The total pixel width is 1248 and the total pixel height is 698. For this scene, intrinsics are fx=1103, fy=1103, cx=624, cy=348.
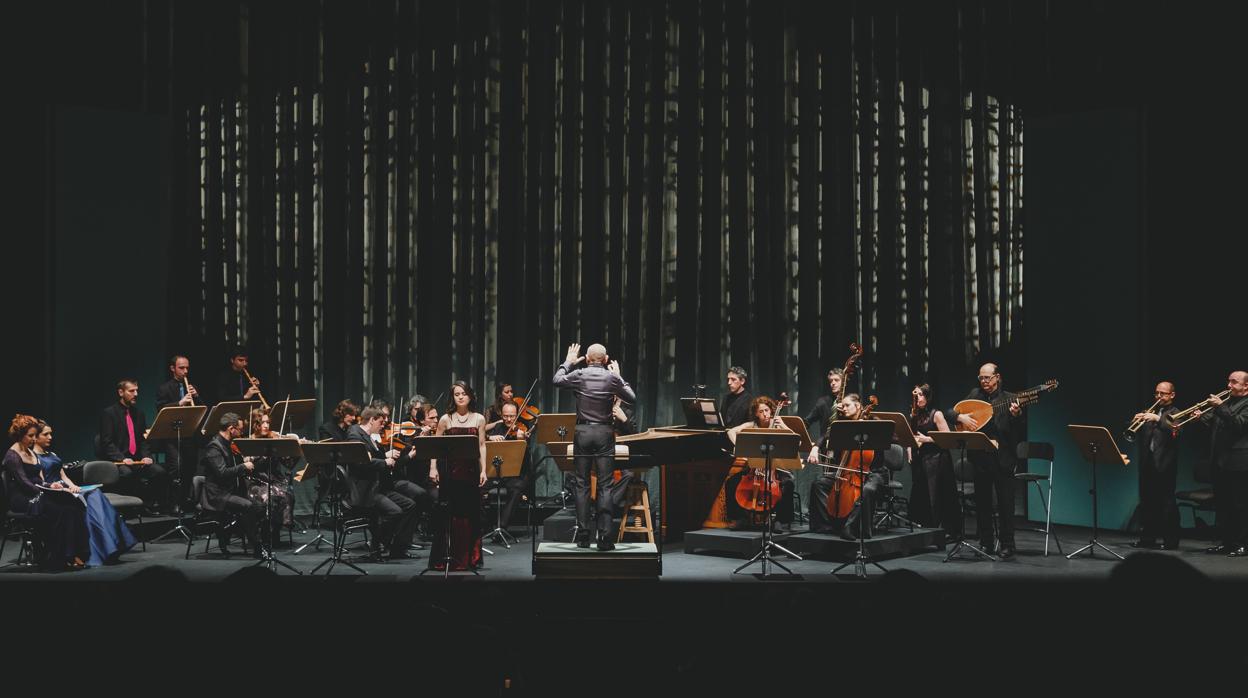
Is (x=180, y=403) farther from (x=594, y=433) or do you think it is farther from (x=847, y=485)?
(x=847, y=485)

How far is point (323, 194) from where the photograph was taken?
40.9 ft

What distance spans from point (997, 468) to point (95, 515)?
22.9ft

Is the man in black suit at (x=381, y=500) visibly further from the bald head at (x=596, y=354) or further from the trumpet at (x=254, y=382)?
the trumpet at (x=254, y=382)

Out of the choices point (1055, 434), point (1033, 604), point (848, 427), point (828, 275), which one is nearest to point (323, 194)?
point (828, 275)

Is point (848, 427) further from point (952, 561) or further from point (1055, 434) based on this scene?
point (1055, 434)

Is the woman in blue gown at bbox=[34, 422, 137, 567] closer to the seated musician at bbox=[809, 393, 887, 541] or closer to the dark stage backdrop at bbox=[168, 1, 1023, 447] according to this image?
the dark stage backdrop at bbox=[168, 1, 1023, 447]

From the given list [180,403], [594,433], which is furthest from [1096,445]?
[180,403]

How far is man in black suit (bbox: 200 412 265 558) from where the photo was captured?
28.8ft

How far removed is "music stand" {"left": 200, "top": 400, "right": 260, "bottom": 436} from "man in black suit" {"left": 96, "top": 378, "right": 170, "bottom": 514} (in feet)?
3.10

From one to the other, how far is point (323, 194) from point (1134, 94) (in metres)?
8.66

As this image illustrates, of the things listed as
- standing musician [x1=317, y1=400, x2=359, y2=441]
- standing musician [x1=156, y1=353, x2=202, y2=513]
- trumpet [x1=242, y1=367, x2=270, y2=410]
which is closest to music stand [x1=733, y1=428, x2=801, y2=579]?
standing musician [x1=317, y1=400, x2=359, y2=441]

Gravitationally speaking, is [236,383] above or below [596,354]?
below

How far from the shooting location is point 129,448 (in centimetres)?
1023

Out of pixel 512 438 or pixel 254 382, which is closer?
pixel 512 438
